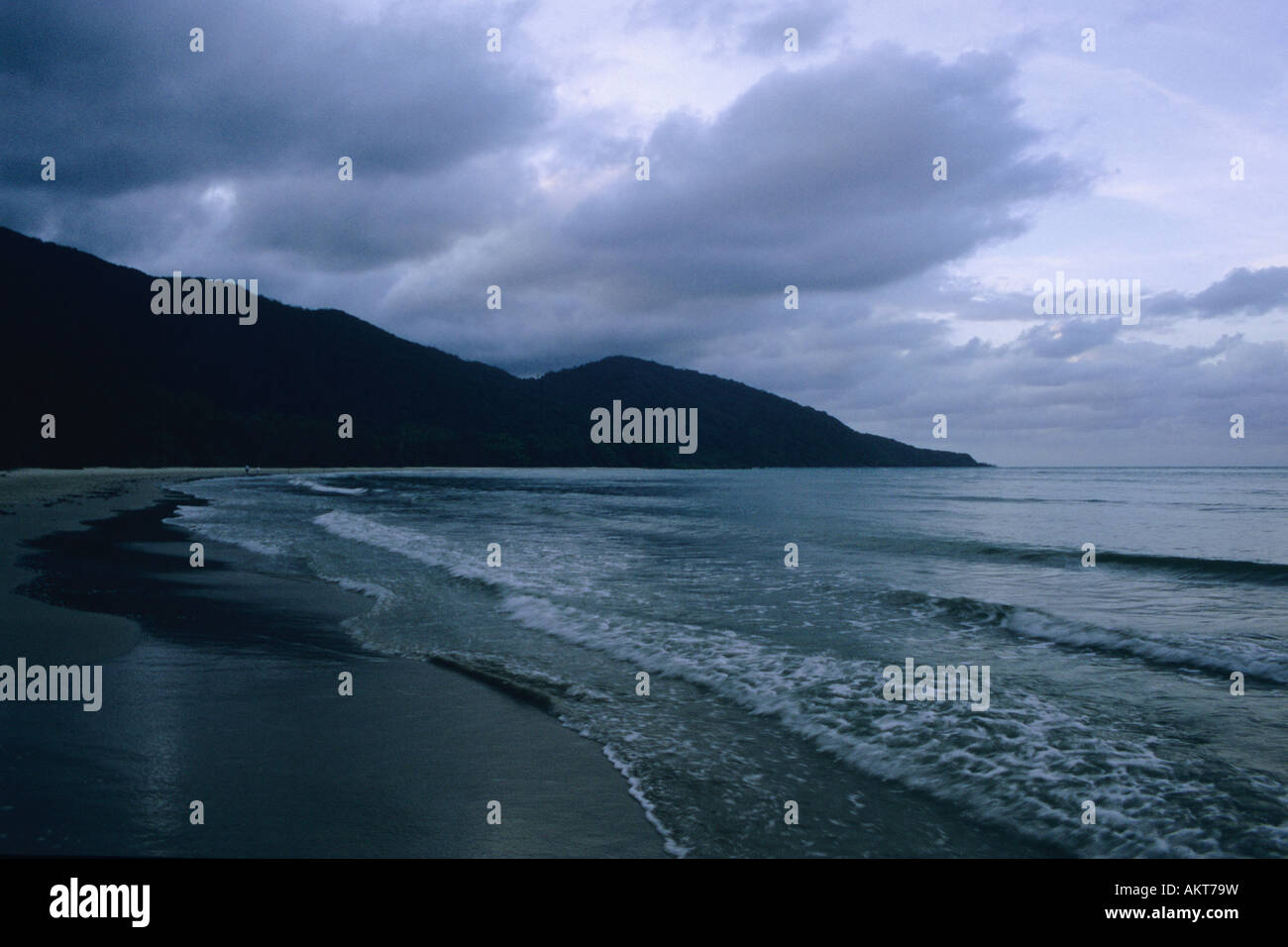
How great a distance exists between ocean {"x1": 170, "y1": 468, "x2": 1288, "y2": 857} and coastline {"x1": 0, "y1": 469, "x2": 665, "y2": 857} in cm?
59

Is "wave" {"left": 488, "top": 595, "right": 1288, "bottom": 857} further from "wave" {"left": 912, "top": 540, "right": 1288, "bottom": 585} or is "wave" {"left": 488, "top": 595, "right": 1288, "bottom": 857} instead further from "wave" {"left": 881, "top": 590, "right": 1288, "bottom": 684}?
"wave" {"left": 912, "top": 540, "right": 1288, "bottom": 585}

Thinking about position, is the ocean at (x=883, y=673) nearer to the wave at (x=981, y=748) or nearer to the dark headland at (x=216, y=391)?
the wave at (x=981, y=748)

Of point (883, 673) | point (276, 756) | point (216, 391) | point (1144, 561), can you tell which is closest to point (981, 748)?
point (883, 673)

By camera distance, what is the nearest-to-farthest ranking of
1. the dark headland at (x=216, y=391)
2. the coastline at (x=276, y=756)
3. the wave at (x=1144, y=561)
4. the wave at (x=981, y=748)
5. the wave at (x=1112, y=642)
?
the coastline at (x=276, y=756) < the wave at (x=981, y=748) < the wave at (x=1112, y=642) < the wave at (x=1144, y=561) < the dark headland at (x=216, y=391)

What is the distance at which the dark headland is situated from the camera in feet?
337

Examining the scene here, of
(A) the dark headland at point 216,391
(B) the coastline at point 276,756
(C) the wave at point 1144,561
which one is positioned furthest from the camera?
(A) the dark headland at point 216,391

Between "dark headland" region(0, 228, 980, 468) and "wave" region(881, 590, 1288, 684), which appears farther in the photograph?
"dark headland" region(0, 228, 980, 468)

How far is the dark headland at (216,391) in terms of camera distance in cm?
10275

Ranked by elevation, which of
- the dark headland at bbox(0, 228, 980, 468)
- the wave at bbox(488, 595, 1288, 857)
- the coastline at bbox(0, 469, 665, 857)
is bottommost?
the wave at bbox(488, 595, 1288, 857)

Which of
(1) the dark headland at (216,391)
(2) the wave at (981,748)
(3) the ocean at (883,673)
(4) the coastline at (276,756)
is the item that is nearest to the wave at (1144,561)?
(3) the ocean at (883,673)

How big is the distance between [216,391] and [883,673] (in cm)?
18556

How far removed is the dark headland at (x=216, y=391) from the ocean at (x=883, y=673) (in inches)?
3641

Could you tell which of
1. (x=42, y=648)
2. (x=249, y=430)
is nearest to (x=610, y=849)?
(x=42, y=648)

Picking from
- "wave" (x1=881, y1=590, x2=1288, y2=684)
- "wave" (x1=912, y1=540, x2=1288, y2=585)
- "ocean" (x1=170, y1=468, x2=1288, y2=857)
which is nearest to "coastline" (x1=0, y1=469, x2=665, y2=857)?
"ocean" (x1=170, y1=468, x2=1288, y2=857)
